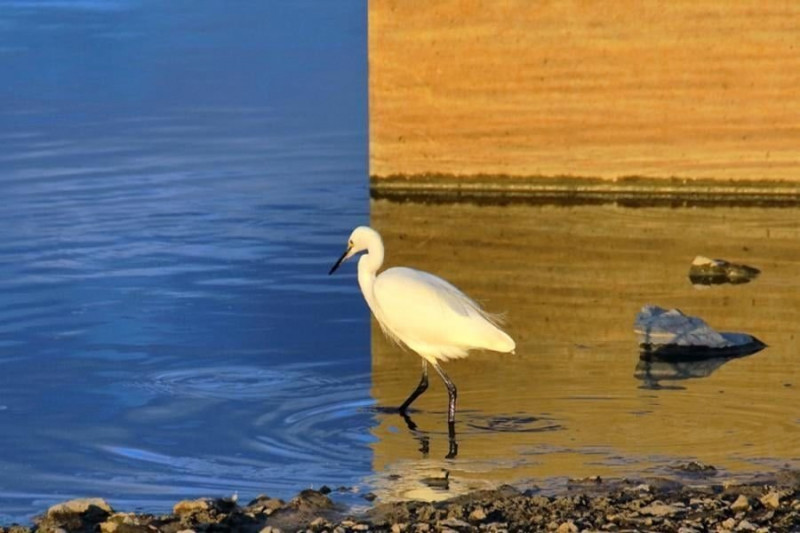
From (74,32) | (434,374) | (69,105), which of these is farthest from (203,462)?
(74,32)

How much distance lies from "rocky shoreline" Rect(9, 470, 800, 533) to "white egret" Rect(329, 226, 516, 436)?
1883 millimetres

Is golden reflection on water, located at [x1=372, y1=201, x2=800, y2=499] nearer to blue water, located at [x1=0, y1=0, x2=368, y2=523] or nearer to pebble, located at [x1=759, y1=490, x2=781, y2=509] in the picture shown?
blue water, located at [x1=0, y1=0, x2=368, y2=523]

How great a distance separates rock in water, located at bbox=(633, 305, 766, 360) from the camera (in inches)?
461

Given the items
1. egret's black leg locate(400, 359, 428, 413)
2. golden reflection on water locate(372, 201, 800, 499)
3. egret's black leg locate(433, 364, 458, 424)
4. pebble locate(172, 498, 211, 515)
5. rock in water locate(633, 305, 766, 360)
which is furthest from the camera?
rock in water locate(633, 305, 766, 360)

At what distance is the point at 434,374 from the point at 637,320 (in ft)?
4.80

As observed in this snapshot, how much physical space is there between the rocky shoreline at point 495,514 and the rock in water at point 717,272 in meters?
5.39

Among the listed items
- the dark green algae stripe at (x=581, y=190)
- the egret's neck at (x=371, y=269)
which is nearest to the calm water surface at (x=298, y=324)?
the dark green algae stripe at (x=581, y=190)

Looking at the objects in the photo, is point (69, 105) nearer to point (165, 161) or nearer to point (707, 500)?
point (165, 161)

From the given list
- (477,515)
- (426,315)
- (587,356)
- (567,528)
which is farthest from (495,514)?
(587,356)

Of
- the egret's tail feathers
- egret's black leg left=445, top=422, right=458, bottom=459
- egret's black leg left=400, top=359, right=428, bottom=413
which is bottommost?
egret's black leg left=445, top=422, right=458, bottom=459

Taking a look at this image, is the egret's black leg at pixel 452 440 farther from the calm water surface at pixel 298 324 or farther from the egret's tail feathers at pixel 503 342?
the egret's tail feathers at pixel 503 342

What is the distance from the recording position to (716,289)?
13.5 meters

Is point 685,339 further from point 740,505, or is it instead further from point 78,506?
point 78,506

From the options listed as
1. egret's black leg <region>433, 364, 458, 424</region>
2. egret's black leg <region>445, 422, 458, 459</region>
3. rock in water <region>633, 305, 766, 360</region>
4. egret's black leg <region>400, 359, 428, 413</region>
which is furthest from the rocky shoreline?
rock in water <region>633, 305, 766, 360</region>
